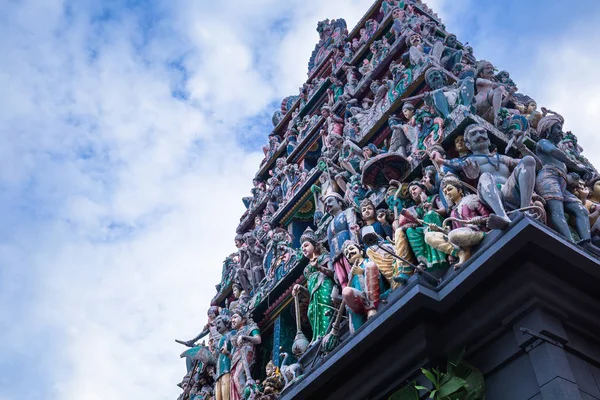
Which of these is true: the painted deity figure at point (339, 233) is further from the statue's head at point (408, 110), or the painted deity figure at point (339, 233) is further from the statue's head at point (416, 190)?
the statue's head at point (408, 110)

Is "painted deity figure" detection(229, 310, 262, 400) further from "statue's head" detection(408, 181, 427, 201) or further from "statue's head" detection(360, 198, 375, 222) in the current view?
"statue's head" detection(408, 181, 427, 201)

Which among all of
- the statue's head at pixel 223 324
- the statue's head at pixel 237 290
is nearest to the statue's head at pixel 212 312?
the statue's head at pixel 237 290

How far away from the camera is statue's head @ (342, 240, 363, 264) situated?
12.0 metres

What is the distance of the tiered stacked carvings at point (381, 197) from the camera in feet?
33.6

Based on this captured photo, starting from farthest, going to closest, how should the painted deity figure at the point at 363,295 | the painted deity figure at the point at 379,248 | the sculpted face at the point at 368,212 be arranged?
the sculpted face at the point at 368,212, the painted deity figure at the point at 379,248, the painted deity figure at the point at 363,295

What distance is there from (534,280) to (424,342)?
67.5 inches

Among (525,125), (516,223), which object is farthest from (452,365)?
(525,125)

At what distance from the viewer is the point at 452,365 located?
28.6ft

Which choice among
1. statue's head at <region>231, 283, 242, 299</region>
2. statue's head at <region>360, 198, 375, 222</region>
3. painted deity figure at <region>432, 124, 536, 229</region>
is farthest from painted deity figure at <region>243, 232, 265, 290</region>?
painted deity figure at <region>432, 124, 536, 229</region>

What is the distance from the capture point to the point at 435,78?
1428 cm

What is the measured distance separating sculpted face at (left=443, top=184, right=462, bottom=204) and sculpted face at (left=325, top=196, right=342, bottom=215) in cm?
424

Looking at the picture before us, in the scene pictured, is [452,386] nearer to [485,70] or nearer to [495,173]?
[495,173]

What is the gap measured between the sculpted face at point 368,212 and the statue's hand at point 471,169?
7.99 ft

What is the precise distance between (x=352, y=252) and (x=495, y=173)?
296 cm
